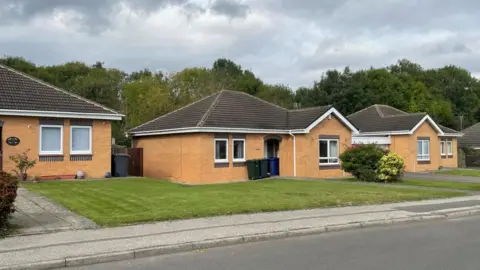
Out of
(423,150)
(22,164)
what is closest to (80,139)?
(22,164)

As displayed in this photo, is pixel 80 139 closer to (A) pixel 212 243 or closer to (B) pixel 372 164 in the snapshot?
(B) pixel 372 164

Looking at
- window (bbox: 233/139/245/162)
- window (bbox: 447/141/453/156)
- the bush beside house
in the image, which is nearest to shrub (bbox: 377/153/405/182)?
the bush beside house

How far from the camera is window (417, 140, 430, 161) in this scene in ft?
120

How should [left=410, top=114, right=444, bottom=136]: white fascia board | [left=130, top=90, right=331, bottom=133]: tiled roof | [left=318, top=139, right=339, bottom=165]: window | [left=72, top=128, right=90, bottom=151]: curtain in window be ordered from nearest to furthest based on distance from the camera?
1. [left=72, top=128, right=90, bottom=151]: curtain in window
2. [left=130, top=90, right=331, bottom=133]: tiled roof
3. [left=318, top=139, right=339, bottom=165]: window
4. [left=410, top=114, right=444, bottom=136]: white fascia board

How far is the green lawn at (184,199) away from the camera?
12.1 m

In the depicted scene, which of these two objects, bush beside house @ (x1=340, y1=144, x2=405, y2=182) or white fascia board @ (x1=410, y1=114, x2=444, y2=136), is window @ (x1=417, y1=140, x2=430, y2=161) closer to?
white fascia board @ (x1=410, y1=114, x2=444, y2=136)

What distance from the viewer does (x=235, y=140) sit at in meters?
25.2

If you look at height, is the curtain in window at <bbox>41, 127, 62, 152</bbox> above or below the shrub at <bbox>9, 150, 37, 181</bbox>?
above

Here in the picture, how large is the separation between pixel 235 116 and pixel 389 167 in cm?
879

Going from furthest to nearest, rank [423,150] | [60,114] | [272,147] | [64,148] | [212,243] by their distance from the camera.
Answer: [423,150], [272,147], [64,148], [60,114], [212,243]

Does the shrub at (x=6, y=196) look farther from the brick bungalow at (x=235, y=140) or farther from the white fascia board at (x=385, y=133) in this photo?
the white fascia board at (x=385, y=133)

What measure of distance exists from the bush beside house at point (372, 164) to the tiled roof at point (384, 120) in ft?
40.6

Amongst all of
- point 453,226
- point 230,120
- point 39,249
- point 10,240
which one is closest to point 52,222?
point 10,240

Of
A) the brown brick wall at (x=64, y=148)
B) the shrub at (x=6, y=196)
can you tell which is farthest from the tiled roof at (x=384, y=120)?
the shrub at (x=6, y=196)
